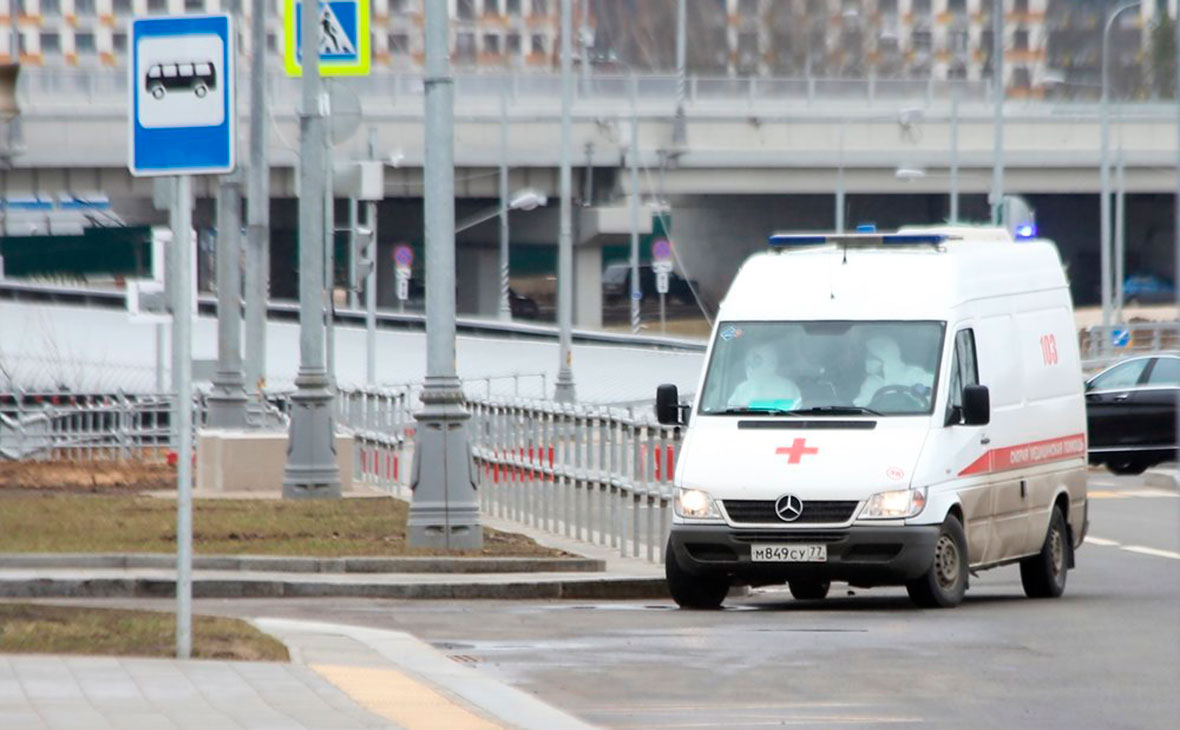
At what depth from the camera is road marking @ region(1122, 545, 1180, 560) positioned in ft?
69.2

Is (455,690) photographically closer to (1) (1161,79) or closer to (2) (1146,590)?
(2) (1146,590)

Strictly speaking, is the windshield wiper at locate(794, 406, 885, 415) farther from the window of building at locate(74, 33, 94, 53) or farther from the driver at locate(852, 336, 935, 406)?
the window of building at locate(74, 33, 94, 53)

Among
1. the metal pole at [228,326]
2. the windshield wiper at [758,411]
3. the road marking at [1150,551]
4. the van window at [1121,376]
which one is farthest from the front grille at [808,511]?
the van window at [1121,376]

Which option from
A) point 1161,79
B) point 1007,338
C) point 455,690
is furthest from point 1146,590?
point 1161,79

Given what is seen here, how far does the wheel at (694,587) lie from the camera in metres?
15.8

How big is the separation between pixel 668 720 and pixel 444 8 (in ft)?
30.3

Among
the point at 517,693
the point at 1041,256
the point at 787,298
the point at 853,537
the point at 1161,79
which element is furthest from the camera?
the point at 1161,79

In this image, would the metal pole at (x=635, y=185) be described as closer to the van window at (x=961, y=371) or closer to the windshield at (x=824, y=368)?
the van window at (x=961, y=371)

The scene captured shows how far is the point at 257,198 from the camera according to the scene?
29.8 meters

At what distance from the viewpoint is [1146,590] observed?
700 inches

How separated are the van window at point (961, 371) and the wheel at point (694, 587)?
181 cm

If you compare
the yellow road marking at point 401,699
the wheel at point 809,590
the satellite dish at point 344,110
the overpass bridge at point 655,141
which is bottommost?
the wheel at point 809,590

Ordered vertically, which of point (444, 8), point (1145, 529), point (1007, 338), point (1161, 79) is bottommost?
point (1145, 529)

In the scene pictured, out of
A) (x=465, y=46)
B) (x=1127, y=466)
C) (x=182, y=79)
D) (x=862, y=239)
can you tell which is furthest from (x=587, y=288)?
(x=182, y=79)
